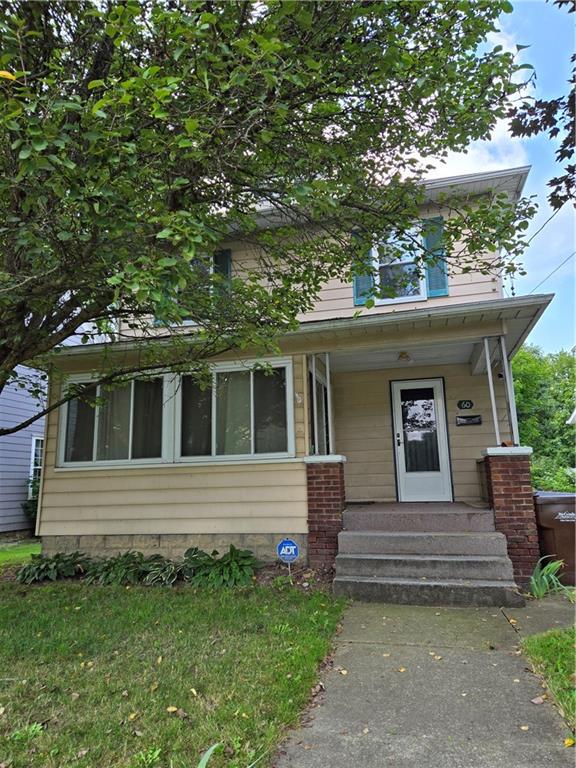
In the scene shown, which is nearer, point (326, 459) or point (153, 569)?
point (153, 569)

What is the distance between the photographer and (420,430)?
25.5 feet

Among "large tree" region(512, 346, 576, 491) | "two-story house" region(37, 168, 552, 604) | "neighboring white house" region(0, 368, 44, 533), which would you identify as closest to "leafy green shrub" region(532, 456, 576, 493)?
"large tree" region(512, 346, 576, 491)

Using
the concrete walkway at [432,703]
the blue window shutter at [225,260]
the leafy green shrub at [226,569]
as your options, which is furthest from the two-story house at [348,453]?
the blue window shutter at [225,260]

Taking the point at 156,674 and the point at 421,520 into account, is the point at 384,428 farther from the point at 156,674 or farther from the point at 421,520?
the point at 156,674

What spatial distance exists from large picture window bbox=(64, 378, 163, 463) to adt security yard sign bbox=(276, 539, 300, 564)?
Answer: 2308 millimetres

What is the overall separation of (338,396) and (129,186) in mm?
5345

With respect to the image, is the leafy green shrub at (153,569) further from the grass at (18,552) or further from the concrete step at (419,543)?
the grass at (18,552)

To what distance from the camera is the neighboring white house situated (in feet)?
38.5

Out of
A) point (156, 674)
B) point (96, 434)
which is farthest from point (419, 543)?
point (96, 434)

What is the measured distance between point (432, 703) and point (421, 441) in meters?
5.07

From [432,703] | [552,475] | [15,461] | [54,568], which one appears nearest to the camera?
[432,703]

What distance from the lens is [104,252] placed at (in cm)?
350

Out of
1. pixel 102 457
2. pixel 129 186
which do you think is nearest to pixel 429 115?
pixel 129 186

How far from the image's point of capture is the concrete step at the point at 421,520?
5.68 metres
